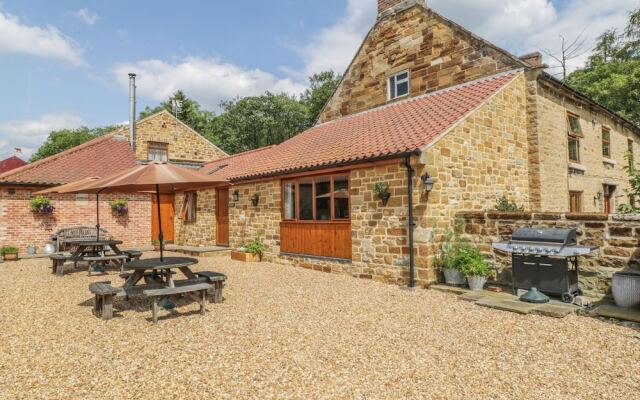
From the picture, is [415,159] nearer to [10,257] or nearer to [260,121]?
[10,257]

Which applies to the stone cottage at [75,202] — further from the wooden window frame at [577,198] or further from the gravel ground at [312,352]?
the wooden window frame at [577,198]

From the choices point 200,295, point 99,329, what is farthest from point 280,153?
point 99,329

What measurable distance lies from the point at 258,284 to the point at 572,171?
10903 mm

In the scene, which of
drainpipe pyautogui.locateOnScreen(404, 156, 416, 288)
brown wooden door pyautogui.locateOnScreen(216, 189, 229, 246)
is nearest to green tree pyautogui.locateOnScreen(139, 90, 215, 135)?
brown wooden door pyautogui.locateOnScreen(216, 189, 229, 246)

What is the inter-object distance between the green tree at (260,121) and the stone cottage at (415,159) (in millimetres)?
20826

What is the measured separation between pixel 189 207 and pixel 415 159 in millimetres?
12008

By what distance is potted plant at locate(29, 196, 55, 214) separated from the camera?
1469 cm

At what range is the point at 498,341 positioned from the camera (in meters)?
4.71

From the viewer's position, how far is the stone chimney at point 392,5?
532 inches

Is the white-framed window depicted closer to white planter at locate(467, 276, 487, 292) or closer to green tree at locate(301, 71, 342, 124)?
white planter at locate(467, 276, 487, 292)

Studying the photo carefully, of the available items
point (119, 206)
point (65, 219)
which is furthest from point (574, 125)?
point (65, 219)

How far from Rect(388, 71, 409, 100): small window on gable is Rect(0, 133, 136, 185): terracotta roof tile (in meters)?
13.2

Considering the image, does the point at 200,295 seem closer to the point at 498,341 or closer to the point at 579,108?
the point at 498,341

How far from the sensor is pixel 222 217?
583 inches
